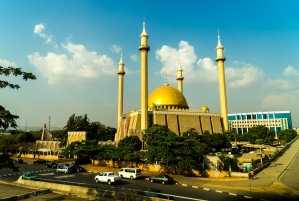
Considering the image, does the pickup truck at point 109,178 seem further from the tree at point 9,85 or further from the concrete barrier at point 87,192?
the tree at point 9,85

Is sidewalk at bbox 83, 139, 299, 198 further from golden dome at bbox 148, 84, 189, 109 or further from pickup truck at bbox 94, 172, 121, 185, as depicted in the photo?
golden dome at bbox 148, 84, 189, 109

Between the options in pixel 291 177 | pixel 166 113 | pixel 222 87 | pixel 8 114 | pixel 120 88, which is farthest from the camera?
pixel 120 88

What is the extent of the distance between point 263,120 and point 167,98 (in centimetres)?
7489

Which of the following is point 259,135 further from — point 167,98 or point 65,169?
point 65,169

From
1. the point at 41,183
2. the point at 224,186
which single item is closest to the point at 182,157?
the point at 224,186

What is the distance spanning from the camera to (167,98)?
6356cm

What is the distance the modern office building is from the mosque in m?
61.6

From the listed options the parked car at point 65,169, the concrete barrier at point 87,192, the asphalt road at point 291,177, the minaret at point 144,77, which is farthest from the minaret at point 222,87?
the concrete barrier at point 87,192

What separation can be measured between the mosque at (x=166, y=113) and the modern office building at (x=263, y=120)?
6165 cm

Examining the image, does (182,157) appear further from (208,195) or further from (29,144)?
(29,144)

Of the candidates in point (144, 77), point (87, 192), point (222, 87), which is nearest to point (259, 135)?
point (222, 87)

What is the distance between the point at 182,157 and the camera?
26422 millimetres

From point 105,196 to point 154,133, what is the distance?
22.8 meters

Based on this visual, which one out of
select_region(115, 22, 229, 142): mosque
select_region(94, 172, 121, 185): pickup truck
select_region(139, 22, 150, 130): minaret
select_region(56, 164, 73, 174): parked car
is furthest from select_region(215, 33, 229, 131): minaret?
select_region(94, 172, 121, 185): pickup truck
